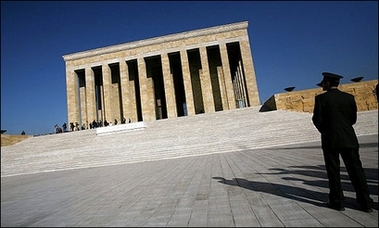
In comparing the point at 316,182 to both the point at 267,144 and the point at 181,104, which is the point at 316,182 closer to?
the point at 267,144

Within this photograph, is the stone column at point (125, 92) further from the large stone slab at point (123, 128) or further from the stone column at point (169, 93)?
the large stone slab at point (123, 128)

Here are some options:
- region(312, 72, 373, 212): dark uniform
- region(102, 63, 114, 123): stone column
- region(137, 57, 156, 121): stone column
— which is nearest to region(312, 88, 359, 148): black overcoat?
region(312, 72, 373, 212): dark uniform

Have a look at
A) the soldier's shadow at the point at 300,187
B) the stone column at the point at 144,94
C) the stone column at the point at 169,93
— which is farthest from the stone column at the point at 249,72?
the soldier's shadow at the point at 300,187

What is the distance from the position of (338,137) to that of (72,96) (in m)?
33.9

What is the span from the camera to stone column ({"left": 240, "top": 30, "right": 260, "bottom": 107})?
2812 cm

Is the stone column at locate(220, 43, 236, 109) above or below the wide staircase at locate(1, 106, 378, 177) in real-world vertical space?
above

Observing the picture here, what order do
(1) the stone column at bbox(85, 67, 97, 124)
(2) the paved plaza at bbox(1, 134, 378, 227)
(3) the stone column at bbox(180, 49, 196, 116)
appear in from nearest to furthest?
(2) the paved plaza at bbox(1, 134, 378, 227) < (3) the stone column at bbox(180, 49, 196, 116) < (1) the stone column at bbox(85, 67, 97, 124)

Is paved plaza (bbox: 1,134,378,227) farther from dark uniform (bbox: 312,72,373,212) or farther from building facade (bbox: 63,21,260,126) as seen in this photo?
building facade (bbox: 63,21,260,126)

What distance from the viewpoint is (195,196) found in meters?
3.99

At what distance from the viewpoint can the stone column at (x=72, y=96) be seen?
101 ft

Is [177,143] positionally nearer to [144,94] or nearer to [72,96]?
[144,94]

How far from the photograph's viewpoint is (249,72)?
94.1 feet

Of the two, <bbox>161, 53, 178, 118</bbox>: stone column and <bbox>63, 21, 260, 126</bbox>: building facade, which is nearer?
<bbox>161, 53, 178, 118</bbox>: stone column

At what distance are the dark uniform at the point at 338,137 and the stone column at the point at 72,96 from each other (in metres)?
32.7
